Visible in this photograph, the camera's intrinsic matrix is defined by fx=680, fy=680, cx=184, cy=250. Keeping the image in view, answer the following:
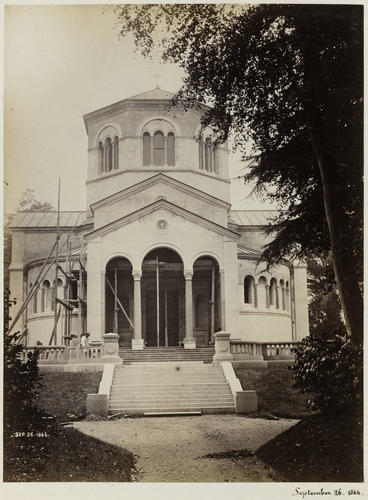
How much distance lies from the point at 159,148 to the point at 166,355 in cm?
1297

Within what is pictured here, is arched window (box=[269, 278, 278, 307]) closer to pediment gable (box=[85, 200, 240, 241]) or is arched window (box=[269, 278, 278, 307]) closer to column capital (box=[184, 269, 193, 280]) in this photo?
pediment gable (box=[85, 200, 240, 241])

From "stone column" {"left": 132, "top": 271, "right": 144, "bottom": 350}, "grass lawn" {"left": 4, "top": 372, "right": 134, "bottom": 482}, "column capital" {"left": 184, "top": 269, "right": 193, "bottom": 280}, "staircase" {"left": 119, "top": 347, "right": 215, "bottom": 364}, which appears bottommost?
"grass lawn" {"left": 4, "top": 372, "right": 134, "bottom": 482}

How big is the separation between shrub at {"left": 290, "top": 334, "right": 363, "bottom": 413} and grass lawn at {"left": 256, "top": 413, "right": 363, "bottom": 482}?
0.30m

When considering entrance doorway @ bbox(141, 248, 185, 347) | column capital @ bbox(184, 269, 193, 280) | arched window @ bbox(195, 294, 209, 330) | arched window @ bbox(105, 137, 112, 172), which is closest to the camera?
column capital @ bbox(184, 269, 193, 280)

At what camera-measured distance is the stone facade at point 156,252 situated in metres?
29.4

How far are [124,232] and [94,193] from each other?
666 centimetres

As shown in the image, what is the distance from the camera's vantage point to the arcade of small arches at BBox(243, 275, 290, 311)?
110 feet

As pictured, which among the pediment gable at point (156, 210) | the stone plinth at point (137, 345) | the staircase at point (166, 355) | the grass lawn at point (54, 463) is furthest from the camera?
the pediment gable at point (156, 210)

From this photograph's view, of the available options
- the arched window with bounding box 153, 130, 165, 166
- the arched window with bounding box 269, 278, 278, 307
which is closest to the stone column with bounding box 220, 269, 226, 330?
the arched window with bounding box 269, 278, 278, 307

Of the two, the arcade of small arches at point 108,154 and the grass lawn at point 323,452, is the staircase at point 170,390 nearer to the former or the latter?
Answer: the grass lawn at point 323,452

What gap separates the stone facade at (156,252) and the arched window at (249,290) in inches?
2.0

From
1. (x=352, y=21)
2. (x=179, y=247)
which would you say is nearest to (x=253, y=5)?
(x=352, y=21)

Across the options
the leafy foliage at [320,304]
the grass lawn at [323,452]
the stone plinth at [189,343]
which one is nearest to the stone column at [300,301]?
the leafy foliage at [320,304]

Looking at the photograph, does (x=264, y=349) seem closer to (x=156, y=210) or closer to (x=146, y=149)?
(x=156, y=210)
